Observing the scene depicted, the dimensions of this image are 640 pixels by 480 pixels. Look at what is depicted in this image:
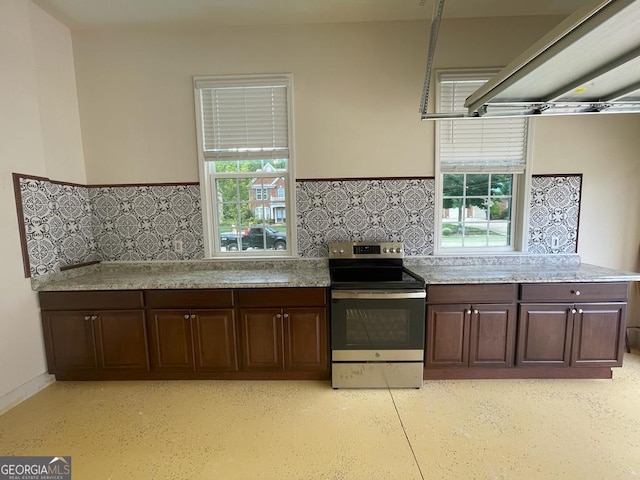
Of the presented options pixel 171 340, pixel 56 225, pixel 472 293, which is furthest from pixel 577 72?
pixel 56 225

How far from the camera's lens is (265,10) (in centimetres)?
238

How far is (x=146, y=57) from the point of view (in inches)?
103

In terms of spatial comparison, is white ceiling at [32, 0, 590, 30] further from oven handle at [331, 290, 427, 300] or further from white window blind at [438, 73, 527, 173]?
oven handle at [331, 290, 427, 300]

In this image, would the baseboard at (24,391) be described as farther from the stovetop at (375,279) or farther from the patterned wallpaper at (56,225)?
the stovetop at (375,279)

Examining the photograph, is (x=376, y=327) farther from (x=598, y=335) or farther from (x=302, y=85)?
(x=302, y=85)

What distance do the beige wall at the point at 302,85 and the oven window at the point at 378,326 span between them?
131 cm

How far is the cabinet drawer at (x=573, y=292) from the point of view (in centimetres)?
221

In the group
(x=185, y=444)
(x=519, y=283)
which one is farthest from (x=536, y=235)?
(x=185, y=444)

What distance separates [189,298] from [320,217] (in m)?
1.35

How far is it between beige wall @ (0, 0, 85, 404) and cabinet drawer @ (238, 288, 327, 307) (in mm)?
1706

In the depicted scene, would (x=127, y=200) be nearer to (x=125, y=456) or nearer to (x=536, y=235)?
(x=125, y=456)

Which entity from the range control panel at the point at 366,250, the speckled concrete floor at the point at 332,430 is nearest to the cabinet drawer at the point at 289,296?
the range control panel at the point at 366,250

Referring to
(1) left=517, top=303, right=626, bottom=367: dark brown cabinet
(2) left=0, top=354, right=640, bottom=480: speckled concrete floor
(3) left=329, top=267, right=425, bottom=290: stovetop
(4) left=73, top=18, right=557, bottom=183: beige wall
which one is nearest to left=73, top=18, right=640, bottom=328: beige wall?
(4) left=73, top=18, right=557, bottom=183: beige wall

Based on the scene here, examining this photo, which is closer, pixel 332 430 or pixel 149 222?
pixel 332 430
